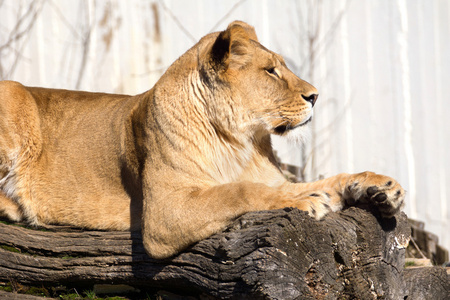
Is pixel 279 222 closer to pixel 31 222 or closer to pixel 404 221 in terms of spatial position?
pixel 404 221

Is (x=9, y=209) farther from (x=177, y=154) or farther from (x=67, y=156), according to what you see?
(x=177, y=154)

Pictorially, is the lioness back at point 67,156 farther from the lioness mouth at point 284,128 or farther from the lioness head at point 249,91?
the lioness mouth at point 284,128

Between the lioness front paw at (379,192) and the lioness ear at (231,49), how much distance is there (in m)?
1.06

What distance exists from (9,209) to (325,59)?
4373 mm

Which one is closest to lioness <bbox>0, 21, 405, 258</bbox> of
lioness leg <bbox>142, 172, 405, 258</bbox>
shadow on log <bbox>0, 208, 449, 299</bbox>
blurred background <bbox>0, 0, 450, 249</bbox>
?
lioness leg <bbox>142, 172, 405, 258</bbox>

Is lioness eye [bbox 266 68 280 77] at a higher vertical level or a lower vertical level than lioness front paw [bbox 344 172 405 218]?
higher

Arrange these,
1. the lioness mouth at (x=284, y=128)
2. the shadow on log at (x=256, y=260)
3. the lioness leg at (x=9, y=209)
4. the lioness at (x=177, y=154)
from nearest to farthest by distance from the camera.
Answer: the shadow on log at (x=256, y=260) < the lioness at (x=177, y=154) < the lioness mouth at (x=284, y=128) < the lioness leg at (x=9, y=209)

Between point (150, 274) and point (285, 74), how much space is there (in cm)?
158

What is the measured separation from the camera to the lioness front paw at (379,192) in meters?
3.60

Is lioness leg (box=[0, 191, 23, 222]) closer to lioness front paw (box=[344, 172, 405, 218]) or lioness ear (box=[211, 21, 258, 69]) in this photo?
lioness ear (box=[211, 21, 258, 69])


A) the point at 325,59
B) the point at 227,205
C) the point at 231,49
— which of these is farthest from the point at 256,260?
the point at 325,59

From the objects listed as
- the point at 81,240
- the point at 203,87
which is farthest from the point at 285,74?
the point at 81,240

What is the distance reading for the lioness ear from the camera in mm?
3900

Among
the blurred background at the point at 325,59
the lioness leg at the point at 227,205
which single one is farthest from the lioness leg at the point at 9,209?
the blurred background at the point at 325,59
